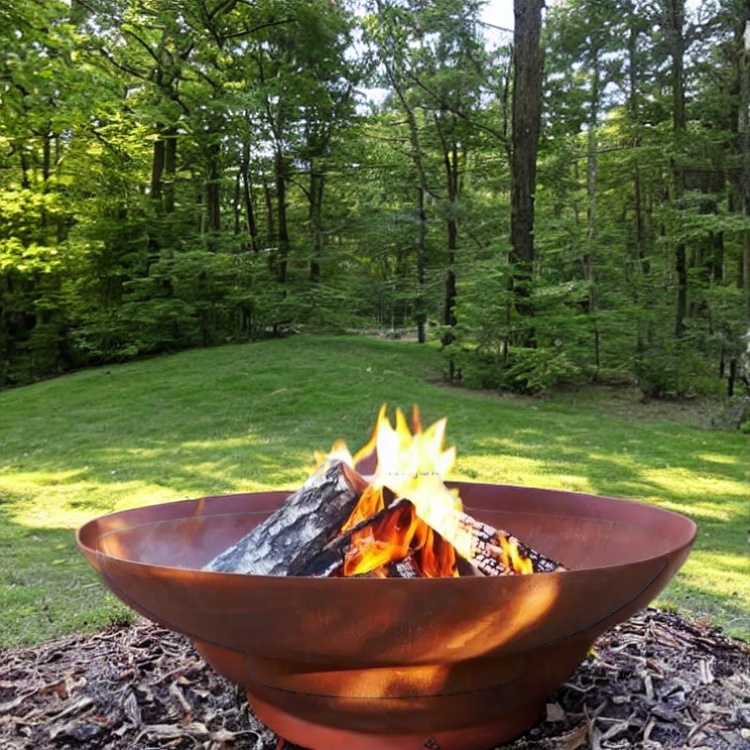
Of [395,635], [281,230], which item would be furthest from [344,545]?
[281,230]

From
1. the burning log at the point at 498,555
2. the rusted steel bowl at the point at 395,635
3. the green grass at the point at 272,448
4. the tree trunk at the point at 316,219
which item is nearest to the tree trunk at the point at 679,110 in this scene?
the green grass at the point at 272,448

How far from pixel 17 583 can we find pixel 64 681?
152 centimetres

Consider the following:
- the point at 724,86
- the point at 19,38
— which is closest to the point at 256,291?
the point at 19,38

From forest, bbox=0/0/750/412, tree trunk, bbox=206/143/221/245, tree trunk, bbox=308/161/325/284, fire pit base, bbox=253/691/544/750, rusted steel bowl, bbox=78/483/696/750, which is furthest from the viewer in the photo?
tree trunk, bbox=206/143/221/245

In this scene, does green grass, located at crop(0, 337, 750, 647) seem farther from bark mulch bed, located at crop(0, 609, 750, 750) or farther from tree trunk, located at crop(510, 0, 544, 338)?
tree trunk, located at crop(510, 0, 544, 338)

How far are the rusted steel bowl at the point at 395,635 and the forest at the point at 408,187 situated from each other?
6.60m

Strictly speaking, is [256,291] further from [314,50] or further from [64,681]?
[64,681]

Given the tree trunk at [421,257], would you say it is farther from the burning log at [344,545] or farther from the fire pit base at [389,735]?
the fire pit base at [389,735]

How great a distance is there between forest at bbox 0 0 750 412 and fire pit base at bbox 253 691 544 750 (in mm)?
6580

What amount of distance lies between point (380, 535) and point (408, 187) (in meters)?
11.6

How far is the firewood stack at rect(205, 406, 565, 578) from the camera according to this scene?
1665 mm

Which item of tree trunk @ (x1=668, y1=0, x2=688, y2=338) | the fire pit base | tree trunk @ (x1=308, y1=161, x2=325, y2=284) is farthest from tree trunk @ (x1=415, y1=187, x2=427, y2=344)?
the fire pit base

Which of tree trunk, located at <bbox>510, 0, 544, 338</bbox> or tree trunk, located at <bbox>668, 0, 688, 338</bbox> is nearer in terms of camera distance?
tree trunk, located at <bbox>510, 0, 544, 338</bbox>

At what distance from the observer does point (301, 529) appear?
1.76 meters
